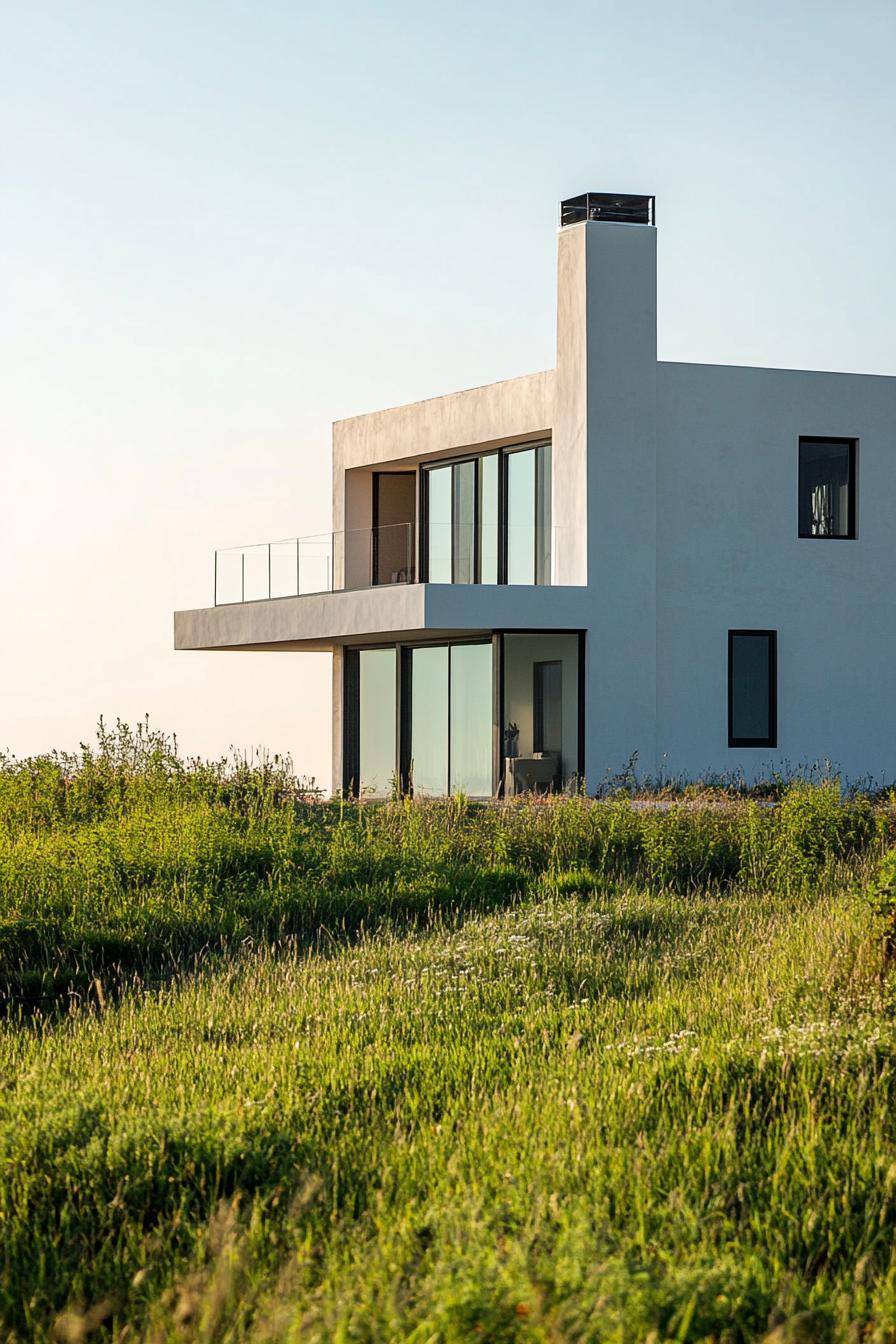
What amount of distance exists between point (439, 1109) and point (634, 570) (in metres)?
18.2

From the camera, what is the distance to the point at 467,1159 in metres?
4.97

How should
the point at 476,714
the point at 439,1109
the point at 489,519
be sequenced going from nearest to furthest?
1. the point at 439,1109
2. the point at 476,714
3. the point at 489,519

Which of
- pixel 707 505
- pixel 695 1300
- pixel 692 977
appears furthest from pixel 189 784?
pixel 695 1300

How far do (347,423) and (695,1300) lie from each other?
86.9 feet

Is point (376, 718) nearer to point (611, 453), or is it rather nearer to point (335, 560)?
point (335, 560)

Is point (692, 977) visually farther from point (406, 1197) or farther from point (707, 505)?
point (707, 505)

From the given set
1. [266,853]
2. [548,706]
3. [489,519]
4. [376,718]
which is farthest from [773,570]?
[266,853]

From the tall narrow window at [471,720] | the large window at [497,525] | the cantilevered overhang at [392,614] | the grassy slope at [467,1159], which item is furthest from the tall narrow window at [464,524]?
the grassy slope at [467,1159]

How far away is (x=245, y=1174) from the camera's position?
16.2ft

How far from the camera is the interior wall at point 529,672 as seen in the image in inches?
926

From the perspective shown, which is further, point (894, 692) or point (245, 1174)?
point (894, 692)

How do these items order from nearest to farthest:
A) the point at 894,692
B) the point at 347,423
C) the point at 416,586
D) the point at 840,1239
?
the point at 840,1239 → the point at 416,586 → the point at 894,692 → the point at 347,423

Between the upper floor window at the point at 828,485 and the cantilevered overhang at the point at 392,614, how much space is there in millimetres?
4609

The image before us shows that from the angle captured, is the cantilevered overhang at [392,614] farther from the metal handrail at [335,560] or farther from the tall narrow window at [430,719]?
the tall narrow window at [430,719]
